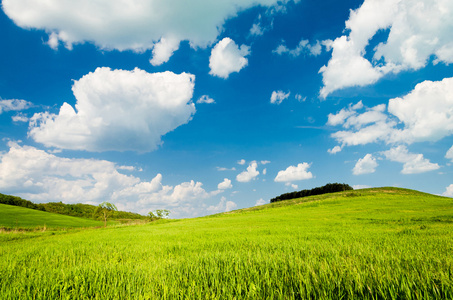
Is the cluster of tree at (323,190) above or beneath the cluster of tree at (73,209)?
above

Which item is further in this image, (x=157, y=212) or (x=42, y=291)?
(x=157, y=212)

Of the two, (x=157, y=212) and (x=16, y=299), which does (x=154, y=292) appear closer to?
(x=16, y=299)

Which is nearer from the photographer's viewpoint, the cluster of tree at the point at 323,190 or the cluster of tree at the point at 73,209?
the cluster of tree at the point at 73,209

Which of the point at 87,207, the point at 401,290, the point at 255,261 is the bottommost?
the point at 87,207

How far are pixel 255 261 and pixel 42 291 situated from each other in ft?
8.63

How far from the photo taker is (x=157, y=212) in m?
73.8

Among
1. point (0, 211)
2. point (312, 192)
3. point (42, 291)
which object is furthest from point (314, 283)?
point (312, 192)

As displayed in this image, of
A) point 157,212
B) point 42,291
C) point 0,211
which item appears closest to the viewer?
point 42,291

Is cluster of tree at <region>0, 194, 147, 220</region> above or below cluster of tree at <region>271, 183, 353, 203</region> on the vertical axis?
below

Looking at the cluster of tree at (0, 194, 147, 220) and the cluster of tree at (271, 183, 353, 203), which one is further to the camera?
the cluster of tree at (271, 183, 353, 203)

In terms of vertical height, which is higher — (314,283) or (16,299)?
(314,283)

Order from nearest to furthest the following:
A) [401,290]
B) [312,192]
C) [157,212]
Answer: [401,290], [157,212], [312,192]

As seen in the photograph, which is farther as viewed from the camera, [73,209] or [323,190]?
[73,209]

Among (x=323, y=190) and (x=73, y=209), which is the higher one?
(x=323, y=190)
